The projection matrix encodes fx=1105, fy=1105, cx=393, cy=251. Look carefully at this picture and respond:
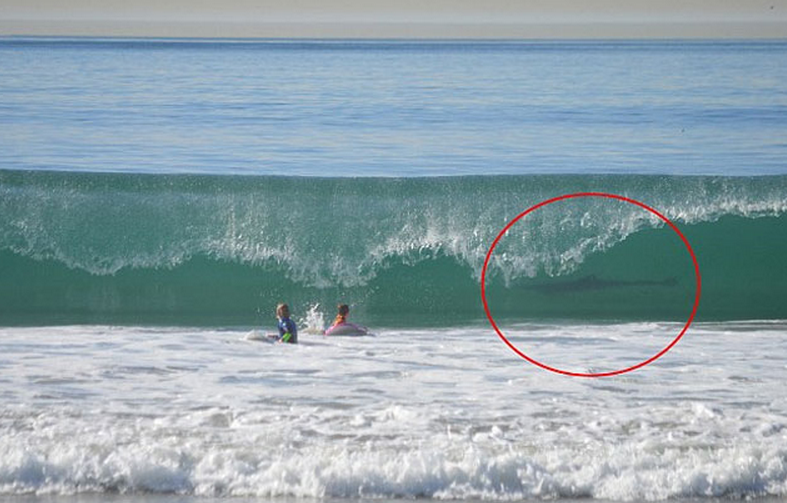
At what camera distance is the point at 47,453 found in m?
6.75

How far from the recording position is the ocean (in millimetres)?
6676

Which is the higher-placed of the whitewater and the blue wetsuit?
the blue wetsuit

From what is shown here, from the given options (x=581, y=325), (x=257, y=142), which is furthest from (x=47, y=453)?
(x=257, y=142)

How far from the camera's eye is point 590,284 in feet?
48.2

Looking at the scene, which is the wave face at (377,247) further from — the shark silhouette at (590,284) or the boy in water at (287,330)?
the boy in water at (287,330)

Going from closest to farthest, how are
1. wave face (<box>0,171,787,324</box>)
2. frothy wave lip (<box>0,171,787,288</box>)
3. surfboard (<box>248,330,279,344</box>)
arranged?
1. surfboard (<box>248,330,279,344</box>)
2. wave face (<box>0,171,787,324</box>)
3. frothy wave lip (<box>0,171,787,288</box>)

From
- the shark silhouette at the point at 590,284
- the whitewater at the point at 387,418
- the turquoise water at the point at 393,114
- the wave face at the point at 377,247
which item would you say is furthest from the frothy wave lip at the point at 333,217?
the whitewater at the point at 387,418

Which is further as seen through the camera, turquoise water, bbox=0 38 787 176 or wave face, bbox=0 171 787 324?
turquoise water, bbox=0 38 787 176

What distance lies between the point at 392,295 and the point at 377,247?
5.93 ft

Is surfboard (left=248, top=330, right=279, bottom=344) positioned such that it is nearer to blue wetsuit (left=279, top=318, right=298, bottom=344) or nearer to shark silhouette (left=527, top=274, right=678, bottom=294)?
blue wetsuit (left=279, top=318, right=298, bottom=344)

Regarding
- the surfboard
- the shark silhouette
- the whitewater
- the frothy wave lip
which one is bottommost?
the whitewater

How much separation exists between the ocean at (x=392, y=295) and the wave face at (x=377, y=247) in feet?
0.17

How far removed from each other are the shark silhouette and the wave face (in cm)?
3

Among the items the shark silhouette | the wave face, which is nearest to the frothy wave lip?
the wave face
